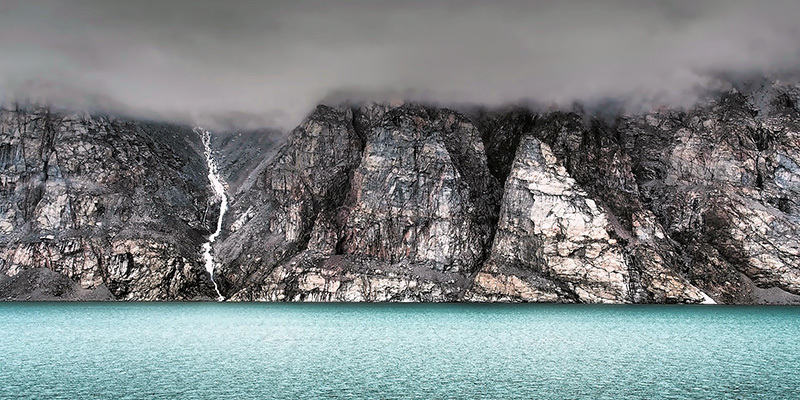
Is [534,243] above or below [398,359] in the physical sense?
above

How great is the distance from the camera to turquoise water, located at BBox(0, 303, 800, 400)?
45.2 metres

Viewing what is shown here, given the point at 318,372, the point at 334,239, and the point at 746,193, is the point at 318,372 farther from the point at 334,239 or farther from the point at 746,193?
the point at 746,193

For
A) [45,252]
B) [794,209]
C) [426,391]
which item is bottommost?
[426,391]

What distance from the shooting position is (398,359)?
199 feet

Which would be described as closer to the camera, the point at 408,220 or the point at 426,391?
the point at 426,391

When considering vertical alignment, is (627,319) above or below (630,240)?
below

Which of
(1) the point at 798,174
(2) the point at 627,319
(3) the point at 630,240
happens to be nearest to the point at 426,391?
(2) the point at 627,319

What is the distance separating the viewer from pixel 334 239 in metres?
194

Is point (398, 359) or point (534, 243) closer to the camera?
point (398, 359)

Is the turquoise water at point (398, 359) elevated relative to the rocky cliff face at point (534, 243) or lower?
lower

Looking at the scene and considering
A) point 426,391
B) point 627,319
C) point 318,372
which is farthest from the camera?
point 627,319

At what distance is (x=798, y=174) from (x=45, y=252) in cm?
19774

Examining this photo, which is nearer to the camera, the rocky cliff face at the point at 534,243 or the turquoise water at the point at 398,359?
the turquoise water at the point at 398,359

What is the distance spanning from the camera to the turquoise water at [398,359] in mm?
45219
